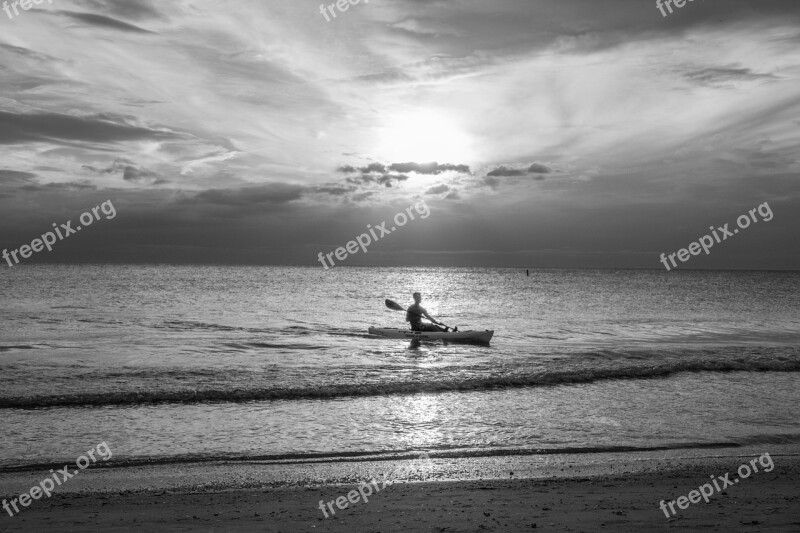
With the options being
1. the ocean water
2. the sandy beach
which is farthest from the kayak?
the sandy beach

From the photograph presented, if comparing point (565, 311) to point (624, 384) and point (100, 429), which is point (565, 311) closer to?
point (624, 384)

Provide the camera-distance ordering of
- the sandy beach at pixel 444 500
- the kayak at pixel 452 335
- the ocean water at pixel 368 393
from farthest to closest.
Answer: the kayak at pixel 452 335 < the ocean water at pixel 368 393 < the sandy beach at pixel 444 500

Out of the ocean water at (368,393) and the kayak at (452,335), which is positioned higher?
the kayak at (452,335)

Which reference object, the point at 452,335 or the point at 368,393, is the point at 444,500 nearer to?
the point at 368,393

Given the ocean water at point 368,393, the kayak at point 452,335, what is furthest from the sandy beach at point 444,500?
the kayak at point 452,335

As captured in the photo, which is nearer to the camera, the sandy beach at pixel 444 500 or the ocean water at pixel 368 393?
the sandy beach at pixel 444 500

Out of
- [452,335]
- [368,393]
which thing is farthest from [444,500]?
[452,335]

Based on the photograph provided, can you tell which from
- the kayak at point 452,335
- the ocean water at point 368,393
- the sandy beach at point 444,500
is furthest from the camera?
the kayak at point 452,335

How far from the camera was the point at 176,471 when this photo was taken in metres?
9.02

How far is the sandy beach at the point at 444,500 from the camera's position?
6680 mm

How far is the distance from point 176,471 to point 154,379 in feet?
32.0

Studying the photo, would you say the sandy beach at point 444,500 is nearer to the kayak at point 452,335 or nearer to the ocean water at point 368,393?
the ocean water at point 368,393

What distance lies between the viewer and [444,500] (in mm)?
7488

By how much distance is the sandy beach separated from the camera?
6.68 meters
